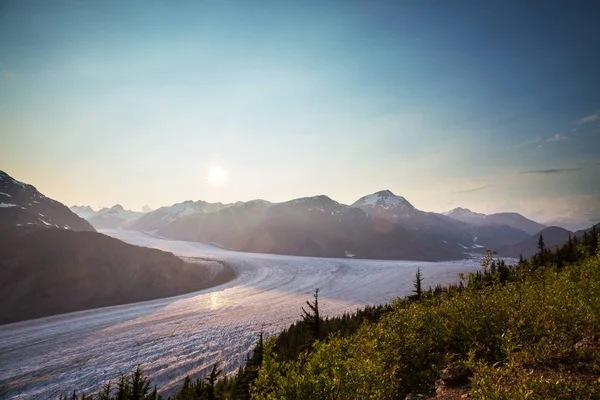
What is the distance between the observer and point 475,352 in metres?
12.1

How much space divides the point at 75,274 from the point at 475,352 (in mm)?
96729

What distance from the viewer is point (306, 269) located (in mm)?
129875

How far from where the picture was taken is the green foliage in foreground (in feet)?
24.5

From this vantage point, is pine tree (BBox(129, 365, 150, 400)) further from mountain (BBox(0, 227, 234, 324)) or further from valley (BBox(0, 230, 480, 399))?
mountain (BBox(0, 227, 234, 324))

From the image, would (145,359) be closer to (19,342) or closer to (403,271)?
(19,342)

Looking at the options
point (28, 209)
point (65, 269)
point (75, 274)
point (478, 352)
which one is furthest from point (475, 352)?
point (28, 209)

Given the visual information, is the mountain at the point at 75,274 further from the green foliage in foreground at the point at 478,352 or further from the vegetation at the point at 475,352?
the green foliage in foreground at the point at 478,352

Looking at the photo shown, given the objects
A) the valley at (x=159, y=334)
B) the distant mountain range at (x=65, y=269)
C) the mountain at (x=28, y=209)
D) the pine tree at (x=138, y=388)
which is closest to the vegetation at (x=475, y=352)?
the pine tree at (x=138, y=388)

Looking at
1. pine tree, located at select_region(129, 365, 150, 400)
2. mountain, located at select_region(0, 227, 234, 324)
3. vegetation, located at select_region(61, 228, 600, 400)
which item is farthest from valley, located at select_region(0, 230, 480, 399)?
vegetation, located at select_region(61, 228, 600, 400)

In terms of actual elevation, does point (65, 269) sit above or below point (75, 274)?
above

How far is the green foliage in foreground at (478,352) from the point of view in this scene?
7480 millimetres

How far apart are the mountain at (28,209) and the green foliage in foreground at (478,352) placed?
112 m

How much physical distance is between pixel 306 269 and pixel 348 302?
154ft

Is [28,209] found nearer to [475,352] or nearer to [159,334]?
[159,334]
